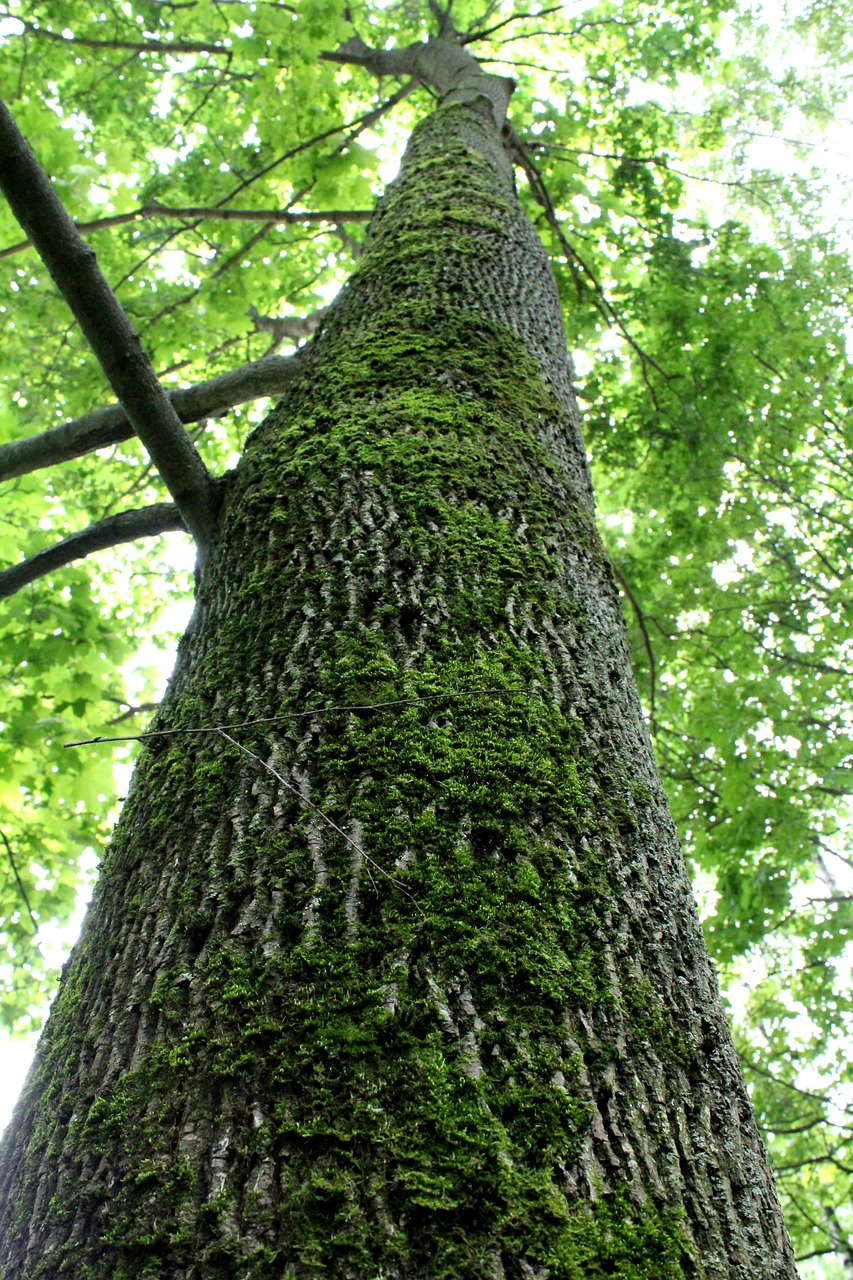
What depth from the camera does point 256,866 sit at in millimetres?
1193

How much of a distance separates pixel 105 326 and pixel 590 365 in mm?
5813

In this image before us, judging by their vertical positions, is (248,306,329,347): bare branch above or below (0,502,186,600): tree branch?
above

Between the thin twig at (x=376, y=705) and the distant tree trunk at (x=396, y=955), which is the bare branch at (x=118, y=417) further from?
the thin twig at (x=376, y=705)

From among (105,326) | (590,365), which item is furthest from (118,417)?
(590,365)

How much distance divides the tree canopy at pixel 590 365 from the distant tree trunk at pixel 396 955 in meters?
2.70

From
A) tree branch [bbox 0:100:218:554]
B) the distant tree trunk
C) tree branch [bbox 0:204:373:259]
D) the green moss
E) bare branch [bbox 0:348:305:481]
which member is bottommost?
the green moss

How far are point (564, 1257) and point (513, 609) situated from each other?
107 centimetres

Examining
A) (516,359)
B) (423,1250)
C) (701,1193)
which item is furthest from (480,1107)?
(516,359)

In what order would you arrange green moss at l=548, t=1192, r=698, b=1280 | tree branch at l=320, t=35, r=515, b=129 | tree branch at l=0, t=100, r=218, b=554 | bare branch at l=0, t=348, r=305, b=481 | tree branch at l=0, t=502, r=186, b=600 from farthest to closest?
tree branch at l=320, t=35, r=515, b=129 → bare branch at l=0, t=348, r=305, b=481 → tree branch at l=0, t=502, r=186, b=600 → tree branch at l=0, t=100, r=218, b=554 → green moss at l=548, t=1192, r=698, b=1280

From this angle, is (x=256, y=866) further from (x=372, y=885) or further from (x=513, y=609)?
(x=513, y=609)

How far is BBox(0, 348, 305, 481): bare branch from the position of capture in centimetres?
278

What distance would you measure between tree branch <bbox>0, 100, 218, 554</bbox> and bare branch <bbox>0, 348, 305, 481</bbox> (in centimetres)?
48

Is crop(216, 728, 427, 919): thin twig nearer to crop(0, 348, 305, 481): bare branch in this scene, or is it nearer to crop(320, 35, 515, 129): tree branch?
crop(0, 348, 305, 481): bare branch

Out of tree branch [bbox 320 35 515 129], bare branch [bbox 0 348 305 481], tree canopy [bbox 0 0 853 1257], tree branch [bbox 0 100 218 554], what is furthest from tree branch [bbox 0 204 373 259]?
tree branch [bbox 0 100 218 554]
